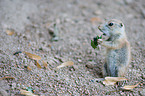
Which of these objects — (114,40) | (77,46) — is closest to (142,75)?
(114,40)

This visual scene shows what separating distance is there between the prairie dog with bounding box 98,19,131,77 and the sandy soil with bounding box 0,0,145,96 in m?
0.25

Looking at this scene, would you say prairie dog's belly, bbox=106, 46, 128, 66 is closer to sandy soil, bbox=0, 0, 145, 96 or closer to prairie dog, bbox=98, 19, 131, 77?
prairie dog, bbox=98, 19, 131, 77

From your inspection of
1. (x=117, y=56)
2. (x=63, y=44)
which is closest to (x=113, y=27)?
(x=117, y=56)

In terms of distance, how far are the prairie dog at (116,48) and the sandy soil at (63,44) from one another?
252 mm

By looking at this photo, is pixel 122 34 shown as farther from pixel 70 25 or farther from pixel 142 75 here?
pixel 70 25

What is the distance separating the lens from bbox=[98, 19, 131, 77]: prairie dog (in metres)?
3.71

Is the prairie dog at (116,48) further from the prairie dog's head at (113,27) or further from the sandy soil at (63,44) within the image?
the sandy soil at (63,44)

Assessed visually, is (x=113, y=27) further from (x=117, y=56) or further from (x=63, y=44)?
(x=63, y=44)

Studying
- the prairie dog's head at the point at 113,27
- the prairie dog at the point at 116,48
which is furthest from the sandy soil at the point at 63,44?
the prairie dog's head at the point at 113,27

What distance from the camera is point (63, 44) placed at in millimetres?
4902

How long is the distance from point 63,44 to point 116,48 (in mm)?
1607

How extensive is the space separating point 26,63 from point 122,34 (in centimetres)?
200

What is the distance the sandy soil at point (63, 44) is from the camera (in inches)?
132

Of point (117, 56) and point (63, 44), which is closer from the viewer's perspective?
point (117, 56)
